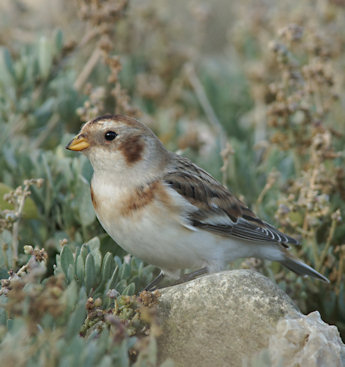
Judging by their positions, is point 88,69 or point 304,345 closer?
point 304,345

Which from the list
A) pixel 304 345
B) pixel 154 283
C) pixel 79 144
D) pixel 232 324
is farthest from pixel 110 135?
pixel 304 345

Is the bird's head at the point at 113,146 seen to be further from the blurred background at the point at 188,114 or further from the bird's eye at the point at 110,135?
the blurred background at the point at 188,114

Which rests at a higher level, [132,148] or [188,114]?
[132,148]

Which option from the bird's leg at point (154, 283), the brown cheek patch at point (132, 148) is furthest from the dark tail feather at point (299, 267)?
the brown cheek patch at point (132, 148)

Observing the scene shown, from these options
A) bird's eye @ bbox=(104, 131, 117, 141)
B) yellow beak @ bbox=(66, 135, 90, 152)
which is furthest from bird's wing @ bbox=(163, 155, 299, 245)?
yellow beak @ bbox=(66, 135, 90, 152)

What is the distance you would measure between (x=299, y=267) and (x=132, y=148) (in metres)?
1.26

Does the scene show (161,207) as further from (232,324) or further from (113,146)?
(232,324)

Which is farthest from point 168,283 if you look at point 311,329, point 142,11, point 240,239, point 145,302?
point 142,11

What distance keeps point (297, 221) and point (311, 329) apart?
1611 millimetres

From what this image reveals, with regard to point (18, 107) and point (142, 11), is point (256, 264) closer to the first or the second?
point (18, 107)

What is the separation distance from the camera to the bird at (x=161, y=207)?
11.4 feet

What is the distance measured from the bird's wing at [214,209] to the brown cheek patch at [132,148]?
0.20 meters

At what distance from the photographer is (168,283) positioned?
396 cm

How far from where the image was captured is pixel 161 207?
352 centimetres
